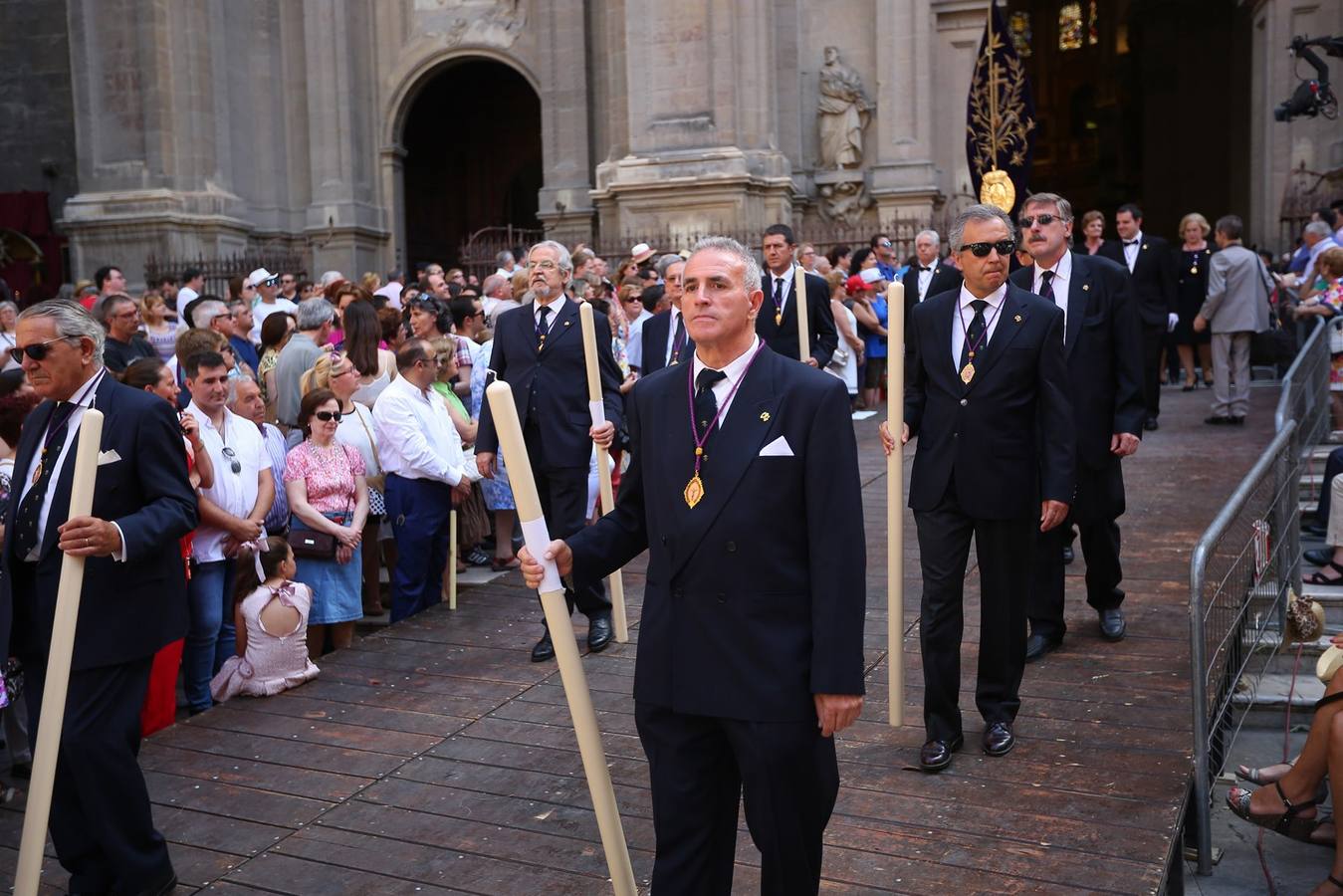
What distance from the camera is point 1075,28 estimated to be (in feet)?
126

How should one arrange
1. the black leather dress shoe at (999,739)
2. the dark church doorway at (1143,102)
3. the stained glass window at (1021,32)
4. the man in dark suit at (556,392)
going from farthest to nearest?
1. the stained glass window at (1021,32)
2. the dark church doorway at (1143,102)
3. the man in dark suit at (556,392)
4. the black leather dress shoe at (999,739)

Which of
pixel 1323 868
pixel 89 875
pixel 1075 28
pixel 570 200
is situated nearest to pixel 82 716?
pixel 89 875

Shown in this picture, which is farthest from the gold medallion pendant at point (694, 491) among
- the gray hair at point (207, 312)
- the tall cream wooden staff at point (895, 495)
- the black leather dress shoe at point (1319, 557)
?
the gray hair at point (207, 312)

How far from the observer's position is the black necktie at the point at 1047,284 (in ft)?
20.8

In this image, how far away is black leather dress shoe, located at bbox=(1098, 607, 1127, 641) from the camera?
6531 mm

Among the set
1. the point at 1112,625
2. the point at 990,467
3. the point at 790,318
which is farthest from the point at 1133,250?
the point at 990,467

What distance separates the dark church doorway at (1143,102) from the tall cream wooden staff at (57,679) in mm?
23853

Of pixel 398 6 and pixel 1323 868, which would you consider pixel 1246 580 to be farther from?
pixel 398 6

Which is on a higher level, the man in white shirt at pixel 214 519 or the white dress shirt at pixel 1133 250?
the white dress shirt at pixel 1133 250

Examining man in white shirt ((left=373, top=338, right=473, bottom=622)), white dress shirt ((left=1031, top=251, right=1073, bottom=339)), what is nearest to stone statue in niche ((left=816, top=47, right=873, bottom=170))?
man in white shirt ((left=373, top=338, right=473, bottom=622))

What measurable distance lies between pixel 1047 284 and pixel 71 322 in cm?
436

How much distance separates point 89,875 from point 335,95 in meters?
20.9

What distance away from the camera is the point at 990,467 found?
5051 mm

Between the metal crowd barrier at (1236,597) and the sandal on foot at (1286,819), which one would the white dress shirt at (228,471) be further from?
the sandal on foot at (1286,819)
